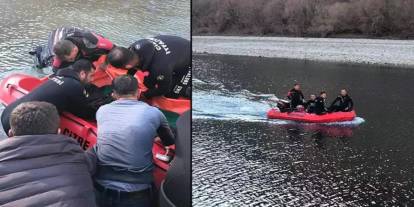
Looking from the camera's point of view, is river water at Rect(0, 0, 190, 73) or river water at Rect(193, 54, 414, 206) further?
river water at Rect(193, 54, 414, 206)

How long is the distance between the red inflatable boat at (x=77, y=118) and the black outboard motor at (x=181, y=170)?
16 millimetres

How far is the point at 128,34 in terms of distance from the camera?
0.93m

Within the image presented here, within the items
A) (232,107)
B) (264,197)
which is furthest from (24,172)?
(232,107)

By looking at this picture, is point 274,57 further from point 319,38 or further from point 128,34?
point 128,34

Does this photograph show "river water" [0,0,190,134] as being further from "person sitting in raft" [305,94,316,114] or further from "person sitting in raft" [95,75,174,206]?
"person sitting in raft" [305,94,316,114]

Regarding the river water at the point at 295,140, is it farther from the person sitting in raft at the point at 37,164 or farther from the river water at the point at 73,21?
the person sitting in raft at the point at 37,164

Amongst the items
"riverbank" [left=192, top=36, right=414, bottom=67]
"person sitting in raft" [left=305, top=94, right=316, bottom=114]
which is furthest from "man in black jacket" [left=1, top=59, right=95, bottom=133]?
"riverbank" [left=192, top=36, right=414, bottom=67]

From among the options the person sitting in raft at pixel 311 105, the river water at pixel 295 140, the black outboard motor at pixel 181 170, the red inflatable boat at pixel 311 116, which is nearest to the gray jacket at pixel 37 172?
the black outboard motor at pixel 181 170

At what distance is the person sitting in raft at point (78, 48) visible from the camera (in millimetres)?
888

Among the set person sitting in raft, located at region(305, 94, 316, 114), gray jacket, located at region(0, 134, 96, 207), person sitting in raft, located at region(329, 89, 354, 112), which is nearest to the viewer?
gray jacket, located at region(0, 134, 96, 207)

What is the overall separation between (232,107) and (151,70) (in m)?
6.56

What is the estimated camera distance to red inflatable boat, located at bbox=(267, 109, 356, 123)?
6.31m

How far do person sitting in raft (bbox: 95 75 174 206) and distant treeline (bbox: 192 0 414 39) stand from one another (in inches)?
137

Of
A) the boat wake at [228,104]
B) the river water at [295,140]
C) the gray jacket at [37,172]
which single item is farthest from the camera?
the boat wake at [228,104]
